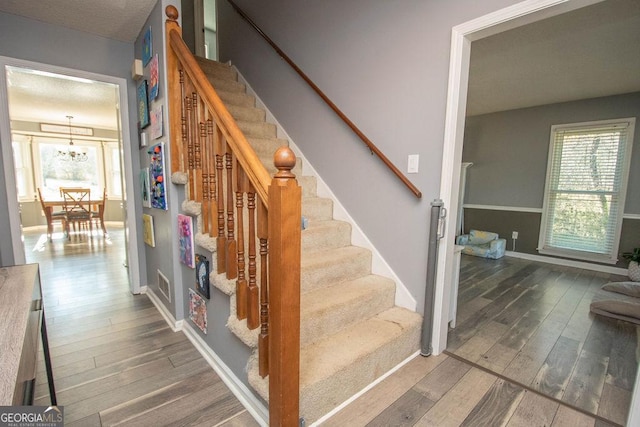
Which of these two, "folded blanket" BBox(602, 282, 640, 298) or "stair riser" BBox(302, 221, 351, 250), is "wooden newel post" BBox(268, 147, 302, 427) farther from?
"folded blanket" BBox(602, 282, 640, 298)

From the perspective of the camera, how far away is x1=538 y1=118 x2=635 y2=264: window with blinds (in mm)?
3900

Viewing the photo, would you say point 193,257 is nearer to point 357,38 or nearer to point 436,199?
point 436,199

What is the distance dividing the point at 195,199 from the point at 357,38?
1.69 meters

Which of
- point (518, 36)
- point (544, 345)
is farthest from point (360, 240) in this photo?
point (518, 36)

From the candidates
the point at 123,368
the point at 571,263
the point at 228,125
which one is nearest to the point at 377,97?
the point at 228,125

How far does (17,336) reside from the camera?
2.63ft

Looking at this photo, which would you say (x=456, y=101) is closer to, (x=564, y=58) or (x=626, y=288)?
(x=564, y=58)

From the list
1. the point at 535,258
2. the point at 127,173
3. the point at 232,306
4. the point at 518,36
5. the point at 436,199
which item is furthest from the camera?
the point at 535,258

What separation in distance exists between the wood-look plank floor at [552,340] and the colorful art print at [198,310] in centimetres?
167

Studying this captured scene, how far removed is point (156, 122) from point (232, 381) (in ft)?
6.18

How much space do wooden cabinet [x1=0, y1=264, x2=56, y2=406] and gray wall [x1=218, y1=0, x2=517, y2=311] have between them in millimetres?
1865

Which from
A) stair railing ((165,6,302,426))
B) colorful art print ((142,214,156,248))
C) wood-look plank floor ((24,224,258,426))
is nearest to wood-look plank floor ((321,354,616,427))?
stair railing ((165,6,302,426))

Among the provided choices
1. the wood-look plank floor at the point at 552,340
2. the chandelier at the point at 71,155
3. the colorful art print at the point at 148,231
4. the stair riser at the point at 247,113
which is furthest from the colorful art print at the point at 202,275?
the chandelier at the point at 71,155

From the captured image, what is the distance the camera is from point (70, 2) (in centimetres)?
202
